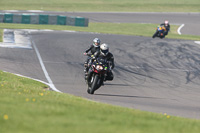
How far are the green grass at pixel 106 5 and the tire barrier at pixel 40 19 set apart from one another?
12316 millimetres

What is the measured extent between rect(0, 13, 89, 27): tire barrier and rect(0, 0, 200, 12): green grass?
40.4ft

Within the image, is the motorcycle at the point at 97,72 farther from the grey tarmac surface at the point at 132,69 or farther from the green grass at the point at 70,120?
the green grass at the point at 70,120

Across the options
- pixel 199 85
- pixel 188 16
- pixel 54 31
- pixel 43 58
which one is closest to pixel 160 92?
pixel 199 85

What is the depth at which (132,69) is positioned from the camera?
19.1 meters

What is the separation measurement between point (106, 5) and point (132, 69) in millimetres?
34659

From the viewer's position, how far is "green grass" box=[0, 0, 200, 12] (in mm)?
49531

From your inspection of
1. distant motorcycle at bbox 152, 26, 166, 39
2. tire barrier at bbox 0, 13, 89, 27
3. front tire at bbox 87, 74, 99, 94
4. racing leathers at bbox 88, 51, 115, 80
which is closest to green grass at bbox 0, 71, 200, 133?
front tire at bbox 87, 74, 99, 94

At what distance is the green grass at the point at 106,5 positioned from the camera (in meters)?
49.5

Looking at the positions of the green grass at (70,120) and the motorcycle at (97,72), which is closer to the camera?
the green grass at (70,120)

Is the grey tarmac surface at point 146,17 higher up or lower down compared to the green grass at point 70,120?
lower down

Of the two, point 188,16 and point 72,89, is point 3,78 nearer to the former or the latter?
point 72,89

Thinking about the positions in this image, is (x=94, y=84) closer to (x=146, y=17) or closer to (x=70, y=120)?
(x=70, y=120)

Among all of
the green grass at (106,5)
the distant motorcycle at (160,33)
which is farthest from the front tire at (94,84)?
the green grass at (106,5)

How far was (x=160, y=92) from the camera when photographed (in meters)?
14.7
